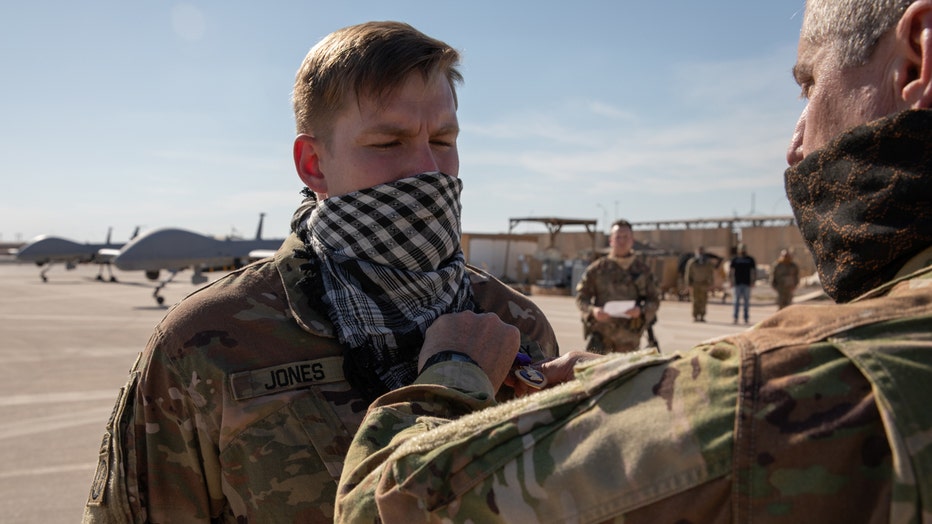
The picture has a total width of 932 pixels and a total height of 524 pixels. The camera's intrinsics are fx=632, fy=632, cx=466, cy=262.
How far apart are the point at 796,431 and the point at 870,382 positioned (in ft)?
0.33

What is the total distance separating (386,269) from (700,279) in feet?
47.1

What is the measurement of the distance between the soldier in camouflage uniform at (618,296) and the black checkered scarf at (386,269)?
542 centimetres

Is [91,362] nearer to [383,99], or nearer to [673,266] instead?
[383,99]

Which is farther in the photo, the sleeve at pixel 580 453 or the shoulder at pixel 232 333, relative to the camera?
the shoulder at pixel 232 333

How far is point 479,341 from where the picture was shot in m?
1.33

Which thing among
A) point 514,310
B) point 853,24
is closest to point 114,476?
point 514,310

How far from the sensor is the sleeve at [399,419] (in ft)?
3.08

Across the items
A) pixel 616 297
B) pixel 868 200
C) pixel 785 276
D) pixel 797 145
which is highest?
pixel 797 145

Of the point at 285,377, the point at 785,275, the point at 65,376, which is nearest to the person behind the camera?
the point at 285,377

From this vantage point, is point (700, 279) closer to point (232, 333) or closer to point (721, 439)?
point (232, 333)


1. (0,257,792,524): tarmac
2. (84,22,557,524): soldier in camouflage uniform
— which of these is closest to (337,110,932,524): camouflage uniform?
(84,22,557,524): soldier in camouflage uniform

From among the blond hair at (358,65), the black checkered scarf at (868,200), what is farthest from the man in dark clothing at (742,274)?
the black checkered scarf at (868,200)

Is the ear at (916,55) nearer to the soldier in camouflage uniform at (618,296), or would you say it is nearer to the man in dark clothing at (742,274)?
the soldier in camouflage uniform at (618,296)

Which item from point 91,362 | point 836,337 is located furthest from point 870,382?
point 91,362
